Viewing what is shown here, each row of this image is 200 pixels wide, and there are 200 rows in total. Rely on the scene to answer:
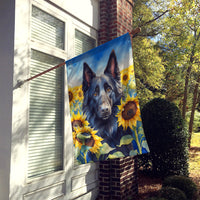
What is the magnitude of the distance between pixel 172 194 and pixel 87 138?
271cm

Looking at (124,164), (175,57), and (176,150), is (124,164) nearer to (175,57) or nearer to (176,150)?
(176,150)

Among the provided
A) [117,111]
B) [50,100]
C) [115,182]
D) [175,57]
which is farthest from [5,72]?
[175,57]

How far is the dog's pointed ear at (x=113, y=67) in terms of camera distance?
321 cm

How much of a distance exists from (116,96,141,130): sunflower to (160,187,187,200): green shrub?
266cm

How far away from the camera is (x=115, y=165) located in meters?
5.46

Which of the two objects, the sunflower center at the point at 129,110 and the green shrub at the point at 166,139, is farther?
the green shrub at the point at 166,139

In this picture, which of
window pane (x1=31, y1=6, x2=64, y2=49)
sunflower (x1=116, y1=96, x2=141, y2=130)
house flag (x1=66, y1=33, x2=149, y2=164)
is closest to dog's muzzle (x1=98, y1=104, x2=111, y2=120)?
house flag (x1=66, y1=33, x2=149, y2=164)

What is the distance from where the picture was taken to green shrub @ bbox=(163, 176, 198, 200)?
545 centimetres

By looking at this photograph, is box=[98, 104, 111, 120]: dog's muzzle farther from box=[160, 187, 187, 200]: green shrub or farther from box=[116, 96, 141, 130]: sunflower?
box=[160, 187, 187, 200]: green shrub

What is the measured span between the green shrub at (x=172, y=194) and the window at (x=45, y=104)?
7.47 ft

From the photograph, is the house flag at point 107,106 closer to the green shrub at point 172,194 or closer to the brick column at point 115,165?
the brick column at point 115,165

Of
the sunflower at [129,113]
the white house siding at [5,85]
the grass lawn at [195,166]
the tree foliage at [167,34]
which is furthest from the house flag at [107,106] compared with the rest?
the tree foliage at [167,34]

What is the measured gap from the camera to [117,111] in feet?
10.6

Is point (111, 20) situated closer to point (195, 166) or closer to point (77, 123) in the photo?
point (77, 123)
